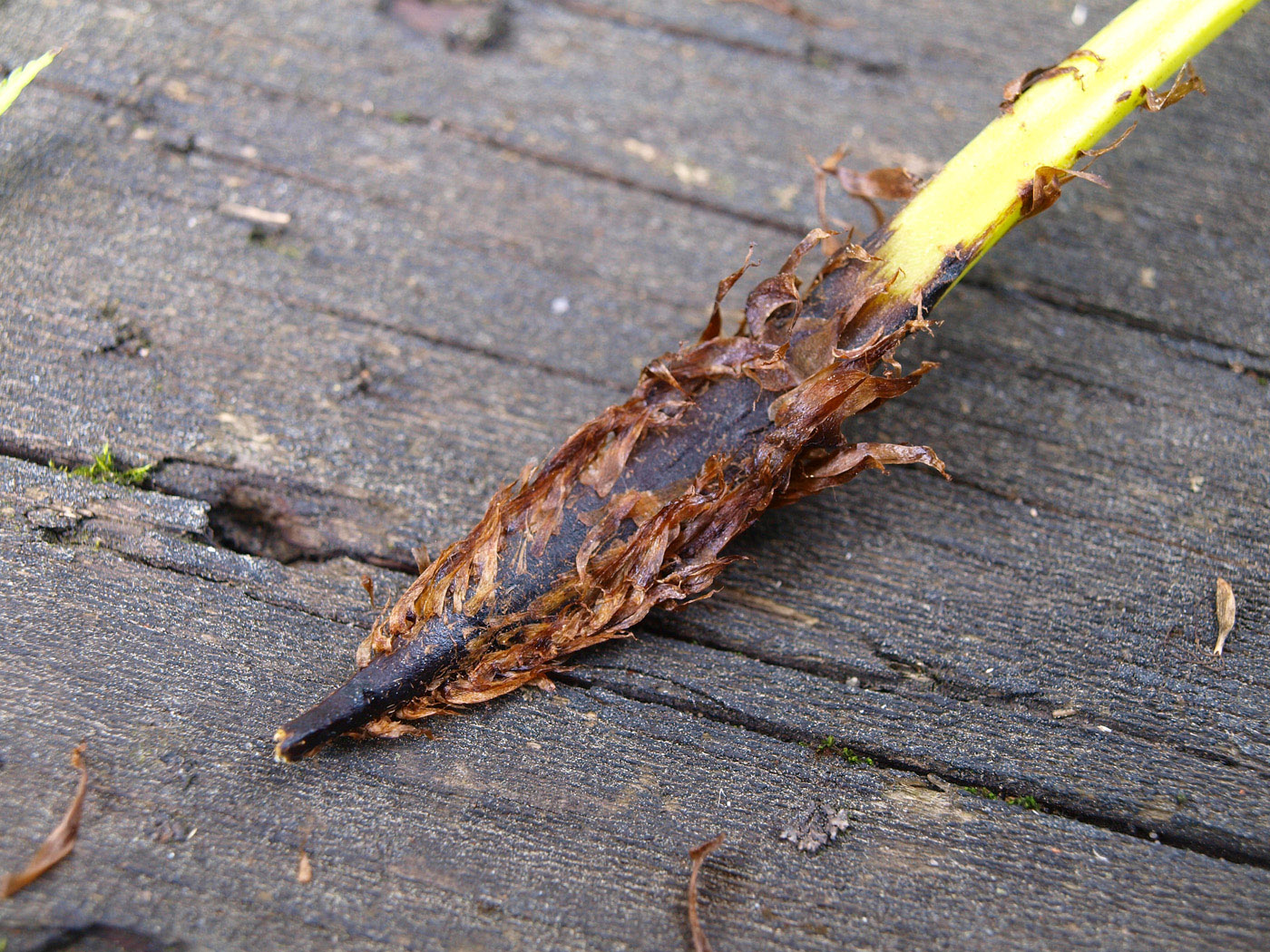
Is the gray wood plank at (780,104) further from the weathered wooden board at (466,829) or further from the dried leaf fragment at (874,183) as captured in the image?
the weathered wooden board at (466,829)

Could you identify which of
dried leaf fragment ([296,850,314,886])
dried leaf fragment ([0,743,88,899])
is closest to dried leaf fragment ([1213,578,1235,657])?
dried leaf fragment ([296,850,314,886])

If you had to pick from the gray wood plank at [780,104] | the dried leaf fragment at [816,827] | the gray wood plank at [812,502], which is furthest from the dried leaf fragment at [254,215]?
the dried leaf fragment at [816,827]

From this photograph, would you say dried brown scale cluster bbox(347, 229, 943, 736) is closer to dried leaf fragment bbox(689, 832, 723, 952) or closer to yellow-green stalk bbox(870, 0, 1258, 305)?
yellow-green stalk bbox(870, 0, 1258, 305)

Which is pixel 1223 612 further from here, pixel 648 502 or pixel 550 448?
pixel 550 448

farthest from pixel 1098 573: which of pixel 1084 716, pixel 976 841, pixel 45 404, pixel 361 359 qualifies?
pixel 45 404

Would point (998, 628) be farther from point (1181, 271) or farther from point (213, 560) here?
point (213, 560)

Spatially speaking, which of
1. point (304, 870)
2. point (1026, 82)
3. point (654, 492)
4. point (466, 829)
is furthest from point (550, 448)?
point (1026, 82)
